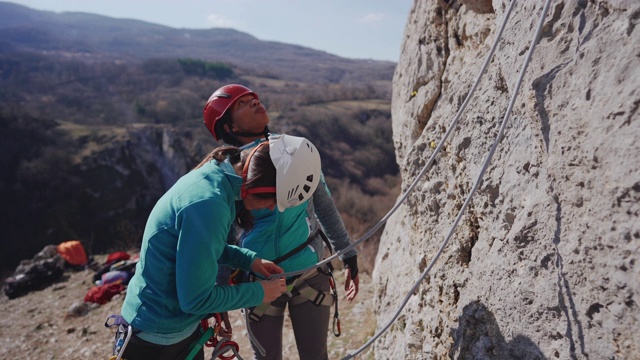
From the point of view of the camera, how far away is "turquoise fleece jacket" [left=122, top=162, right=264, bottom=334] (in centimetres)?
159

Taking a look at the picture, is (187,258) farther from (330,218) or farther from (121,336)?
(330,218)

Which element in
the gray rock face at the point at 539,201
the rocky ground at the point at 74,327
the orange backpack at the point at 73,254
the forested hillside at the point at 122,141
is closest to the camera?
the gray rock face at the point at 539,201

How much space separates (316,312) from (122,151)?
40.7 meters

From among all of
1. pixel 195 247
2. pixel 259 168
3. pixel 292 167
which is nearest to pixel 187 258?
pixel 195 247

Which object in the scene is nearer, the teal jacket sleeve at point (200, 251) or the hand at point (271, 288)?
the teal jacket sleeve at point (200, 251)

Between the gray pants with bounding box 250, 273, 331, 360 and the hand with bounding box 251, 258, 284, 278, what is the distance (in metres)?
0.29

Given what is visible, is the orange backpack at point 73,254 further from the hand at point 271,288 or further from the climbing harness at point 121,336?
the hand at point 271,288

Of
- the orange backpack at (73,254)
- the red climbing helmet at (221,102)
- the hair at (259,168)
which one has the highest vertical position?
the red climbing helmet at (221,102)

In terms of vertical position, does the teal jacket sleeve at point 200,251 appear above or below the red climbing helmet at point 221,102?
below

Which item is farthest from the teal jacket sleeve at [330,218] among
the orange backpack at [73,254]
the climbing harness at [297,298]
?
the orange backpack at [73,254]

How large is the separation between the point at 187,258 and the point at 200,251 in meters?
0.06

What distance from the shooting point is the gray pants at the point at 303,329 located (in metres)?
2.43

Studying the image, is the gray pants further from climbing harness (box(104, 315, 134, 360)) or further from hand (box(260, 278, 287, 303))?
climbing harness (box(104, 315, 134, 360))

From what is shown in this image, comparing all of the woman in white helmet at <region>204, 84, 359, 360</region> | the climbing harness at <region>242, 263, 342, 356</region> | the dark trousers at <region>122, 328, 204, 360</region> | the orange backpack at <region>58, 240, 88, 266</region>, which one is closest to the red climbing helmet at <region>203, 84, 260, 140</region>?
the woman in white helmet at <region>204, 84, 359, 360</region>
